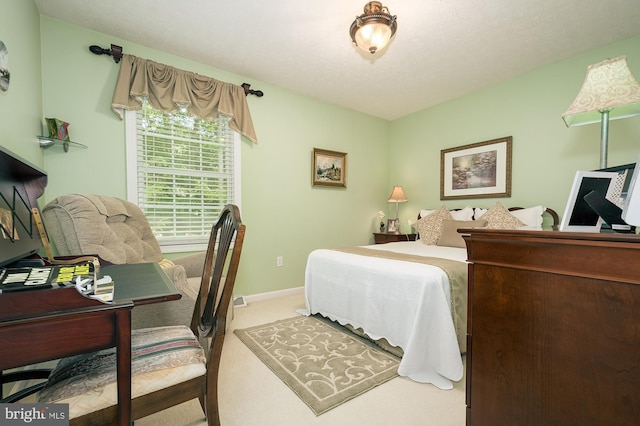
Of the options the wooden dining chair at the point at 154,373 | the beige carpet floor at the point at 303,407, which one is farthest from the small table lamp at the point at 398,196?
the wooden dining chair at the point at 154,373

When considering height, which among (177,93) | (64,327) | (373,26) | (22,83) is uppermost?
(373,26)

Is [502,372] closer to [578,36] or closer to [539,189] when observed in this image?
[539,189]

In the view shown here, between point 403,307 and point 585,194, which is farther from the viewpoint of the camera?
point 403,307

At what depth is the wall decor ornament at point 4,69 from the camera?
54.8 inches

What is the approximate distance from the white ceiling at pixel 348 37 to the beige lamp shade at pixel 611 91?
1.99ft

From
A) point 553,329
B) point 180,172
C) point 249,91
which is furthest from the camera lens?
point 249,91

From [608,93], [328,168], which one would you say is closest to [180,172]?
[328,168]

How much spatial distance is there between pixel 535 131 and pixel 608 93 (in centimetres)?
126

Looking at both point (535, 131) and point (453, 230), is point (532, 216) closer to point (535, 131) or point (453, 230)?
point (453, 230)

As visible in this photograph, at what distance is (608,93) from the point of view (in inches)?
73.9

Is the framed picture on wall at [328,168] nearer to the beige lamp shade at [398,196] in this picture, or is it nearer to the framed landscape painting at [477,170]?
the beige lamp shade at [398,196]

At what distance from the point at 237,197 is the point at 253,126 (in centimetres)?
88

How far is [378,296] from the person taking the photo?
204 centimetres

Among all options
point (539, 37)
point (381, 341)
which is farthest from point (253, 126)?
point (539, 37)
